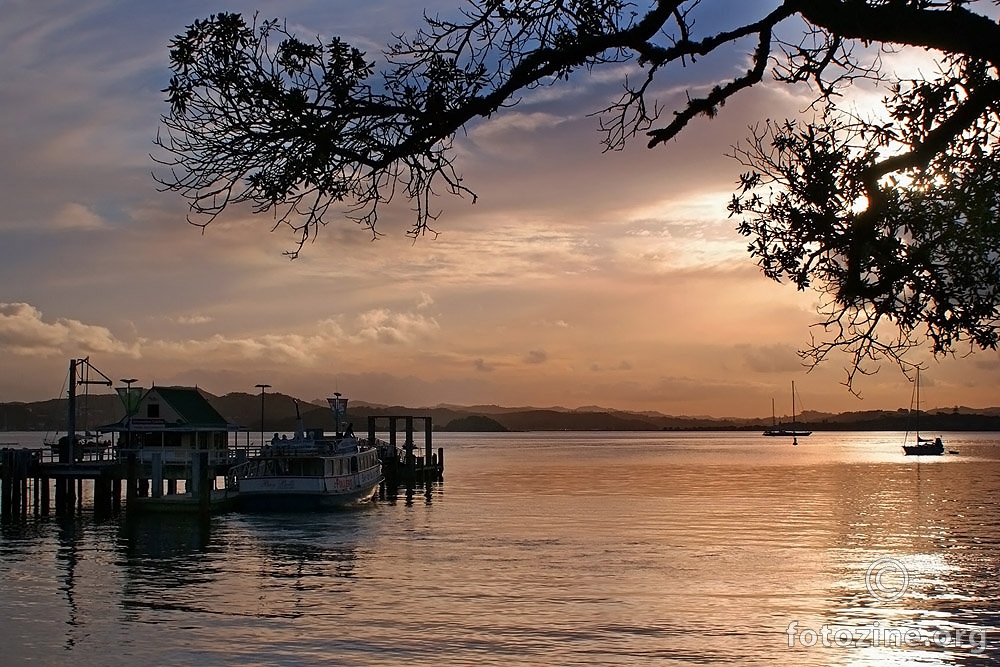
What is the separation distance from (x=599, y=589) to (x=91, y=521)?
34.8 m

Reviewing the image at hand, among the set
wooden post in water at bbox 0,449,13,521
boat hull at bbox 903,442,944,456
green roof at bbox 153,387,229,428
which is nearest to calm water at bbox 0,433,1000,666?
wooden post in water at bbox 0,449,13,521

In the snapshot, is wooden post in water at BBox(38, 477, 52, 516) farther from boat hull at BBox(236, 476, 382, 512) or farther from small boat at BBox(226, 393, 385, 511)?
boat hull at BBox(236, 476, 382, 512)

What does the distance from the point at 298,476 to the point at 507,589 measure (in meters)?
28.0

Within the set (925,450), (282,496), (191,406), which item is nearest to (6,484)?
(191,406)

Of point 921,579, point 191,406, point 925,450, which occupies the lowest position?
point 925,450

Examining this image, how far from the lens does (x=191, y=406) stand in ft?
217

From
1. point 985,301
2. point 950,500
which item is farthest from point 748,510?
point 985,301

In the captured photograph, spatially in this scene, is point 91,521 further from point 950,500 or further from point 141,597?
point 950,500

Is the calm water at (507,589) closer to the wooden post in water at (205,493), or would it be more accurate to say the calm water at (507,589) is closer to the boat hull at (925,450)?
the wooden post in water at (205,493)

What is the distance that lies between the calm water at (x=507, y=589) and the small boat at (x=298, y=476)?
1.30 meters

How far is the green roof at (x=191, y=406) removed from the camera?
64.6m

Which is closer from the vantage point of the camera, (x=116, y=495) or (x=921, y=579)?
(x=921, y=579)

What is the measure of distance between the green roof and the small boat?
14.8 ft

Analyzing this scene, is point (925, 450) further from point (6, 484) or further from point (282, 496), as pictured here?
point (6, 484)
